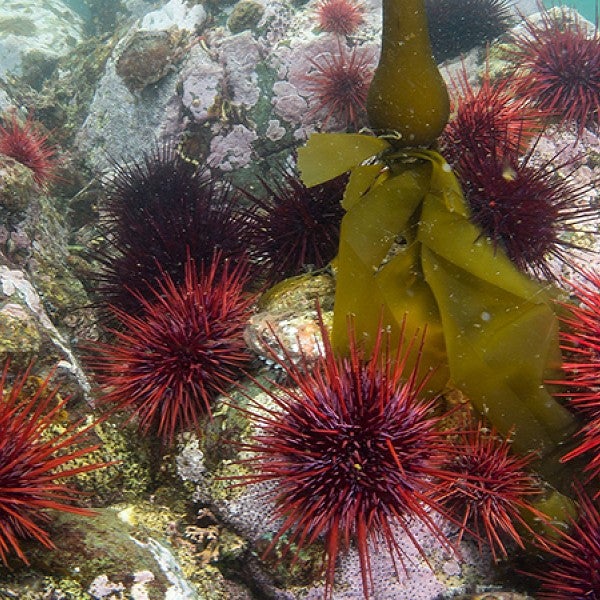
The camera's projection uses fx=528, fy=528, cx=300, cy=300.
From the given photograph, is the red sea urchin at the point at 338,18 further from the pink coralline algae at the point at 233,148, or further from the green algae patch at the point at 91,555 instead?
the green algae patch at the point at 91,555

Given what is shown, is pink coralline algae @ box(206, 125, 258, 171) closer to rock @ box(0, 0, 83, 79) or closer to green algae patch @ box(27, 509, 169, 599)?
green algae patch @ box(27, 509, 169, 599)

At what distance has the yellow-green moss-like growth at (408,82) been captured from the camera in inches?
108

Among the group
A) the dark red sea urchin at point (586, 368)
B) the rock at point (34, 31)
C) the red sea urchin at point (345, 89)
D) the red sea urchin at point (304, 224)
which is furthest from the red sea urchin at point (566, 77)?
the rock at point (34, 31)

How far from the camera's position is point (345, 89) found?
5219 millimetres

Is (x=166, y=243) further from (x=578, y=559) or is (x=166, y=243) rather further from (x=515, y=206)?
(x=578, y=559)

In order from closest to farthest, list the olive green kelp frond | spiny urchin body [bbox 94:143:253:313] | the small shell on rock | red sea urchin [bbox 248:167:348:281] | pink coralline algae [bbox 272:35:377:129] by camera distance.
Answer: the olive green kelp frond → the small shell on rock → red sea urchin [bbox 248:167:348:281] → spiny urchin body [bbox 94:143:253:313] → pink coralline algae [bbox 272:35:377:129]

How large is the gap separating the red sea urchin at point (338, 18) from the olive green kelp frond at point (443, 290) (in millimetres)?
3577

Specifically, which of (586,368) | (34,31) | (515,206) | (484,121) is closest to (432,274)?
(515,206)

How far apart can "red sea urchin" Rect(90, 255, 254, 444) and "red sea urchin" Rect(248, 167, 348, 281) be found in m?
0.61

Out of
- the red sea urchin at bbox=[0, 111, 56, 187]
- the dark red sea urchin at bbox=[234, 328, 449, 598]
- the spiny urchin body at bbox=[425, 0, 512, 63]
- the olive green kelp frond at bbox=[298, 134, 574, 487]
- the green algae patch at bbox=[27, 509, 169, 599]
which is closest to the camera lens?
the dark red sea urchin at bbox=[234, 328, 449, 598]

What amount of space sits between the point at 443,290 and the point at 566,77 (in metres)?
3.01

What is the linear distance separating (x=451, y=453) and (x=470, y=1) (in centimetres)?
588

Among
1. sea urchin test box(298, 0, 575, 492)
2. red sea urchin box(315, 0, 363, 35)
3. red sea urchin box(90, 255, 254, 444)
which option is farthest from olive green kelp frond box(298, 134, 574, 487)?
red sea urchin box(315, 0, 363, 35)

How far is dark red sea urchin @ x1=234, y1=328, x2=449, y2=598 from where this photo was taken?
216cm
